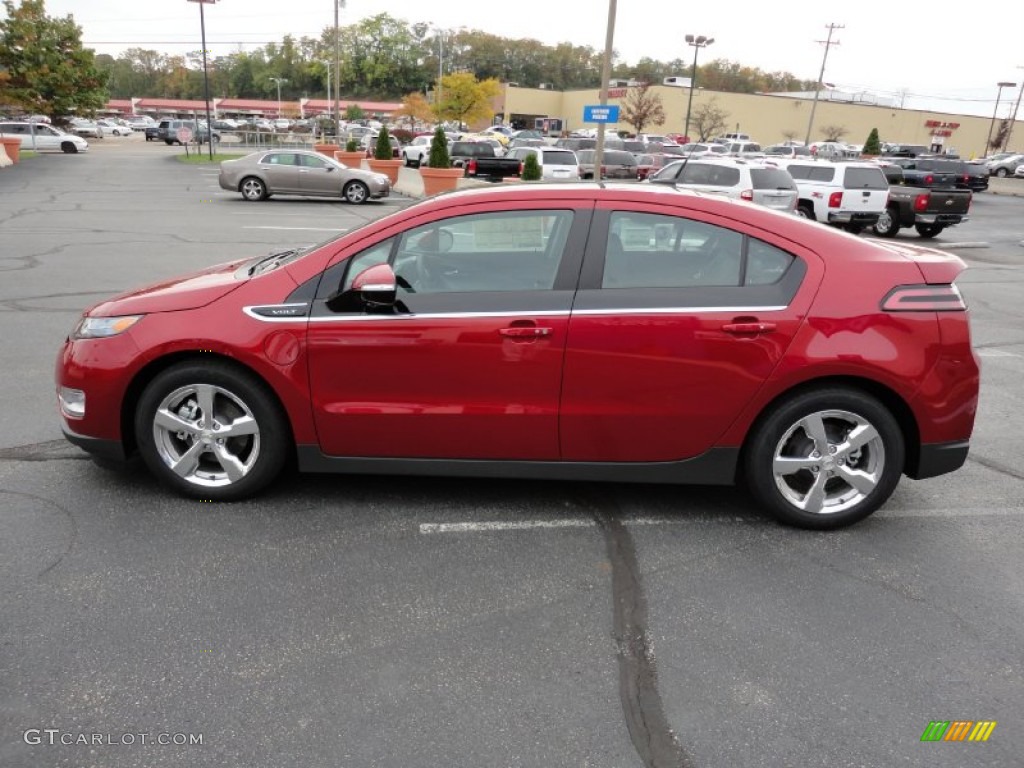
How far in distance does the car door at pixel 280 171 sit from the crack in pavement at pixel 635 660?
20.9 m

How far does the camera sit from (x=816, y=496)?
396 cm

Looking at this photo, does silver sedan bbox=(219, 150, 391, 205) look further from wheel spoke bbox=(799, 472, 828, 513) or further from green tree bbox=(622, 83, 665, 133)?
green tree bbox=(622, 83, 665, 133)

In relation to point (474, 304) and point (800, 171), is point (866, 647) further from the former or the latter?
point (800, 171)

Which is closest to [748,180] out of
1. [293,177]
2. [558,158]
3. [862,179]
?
[862,179]

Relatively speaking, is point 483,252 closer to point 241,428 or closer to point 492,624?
point 241,428

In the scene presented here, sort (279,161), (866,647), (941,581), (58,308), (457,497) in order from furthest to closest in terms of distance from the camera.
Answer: (279,161) → (58,308) → (457,497) → (941,581) → (866,647)

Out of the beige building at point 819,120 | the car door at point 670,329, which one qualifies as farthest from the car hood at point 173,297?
the beige building at point 819,120

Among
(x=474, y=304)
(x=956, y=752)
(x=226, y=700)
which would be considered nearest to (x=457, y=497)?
(x=474, y=304)

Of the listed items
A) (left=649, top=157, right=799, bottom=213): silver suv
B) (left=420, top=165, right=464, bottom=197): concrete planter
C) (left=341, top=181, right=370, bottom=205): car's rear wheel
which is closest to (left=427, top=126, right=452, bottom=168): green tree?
(left=420, top=165, right=464, bottom=197): concrete planter

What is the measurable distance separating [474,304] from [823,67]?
8295 centimetres

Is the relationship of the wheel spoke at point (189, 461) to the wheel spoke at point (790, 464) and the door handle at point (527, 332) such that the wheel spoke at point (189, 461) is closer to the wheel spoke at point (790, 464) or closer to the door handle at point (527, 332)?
the door handle at point (527, 332)

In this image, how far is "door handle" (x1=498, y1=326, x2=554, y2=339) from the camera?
3.77 meters

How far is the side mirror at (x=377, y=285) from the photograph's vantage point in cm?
368

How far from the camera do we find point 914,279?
387cm
